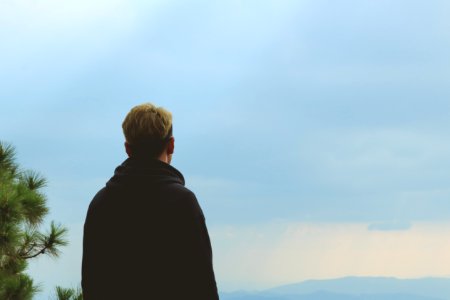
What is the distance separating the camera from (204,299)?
272cm

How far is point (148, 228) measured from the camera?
2770mm

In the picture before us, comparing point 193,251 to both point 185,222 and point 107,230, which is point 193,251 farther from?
point 107,230

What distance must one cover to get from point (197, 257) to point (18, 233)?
7666 mm

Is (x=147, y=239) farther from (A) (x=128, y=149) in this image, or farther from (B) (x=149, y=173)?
(A) (x=128, y=149)

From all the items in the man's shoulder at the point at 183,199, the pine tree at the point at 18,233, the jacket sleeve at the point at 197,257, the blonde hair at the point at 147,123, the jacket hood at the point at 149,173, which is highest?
the pine tree at the point at 18,233

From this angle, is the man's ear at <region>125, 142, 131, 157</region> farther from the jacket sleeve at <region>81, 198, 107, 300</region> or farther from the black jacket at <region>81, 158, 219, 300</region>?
the jacket sleeve at <region>81, 198, 107, 300</region>

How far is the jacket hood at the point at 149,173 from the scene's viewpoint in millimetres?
A: 2791

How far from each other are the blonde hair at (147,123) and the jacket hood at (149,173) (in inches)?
3.4

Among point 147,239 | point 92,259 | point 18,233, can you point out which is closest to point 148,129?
point 147,239

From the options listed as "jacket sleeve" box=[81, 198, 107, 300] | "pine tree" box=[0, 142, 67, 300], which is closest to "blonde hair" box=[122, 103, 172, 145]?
"jacket sleeve" box=[81, 198, 107, 300]

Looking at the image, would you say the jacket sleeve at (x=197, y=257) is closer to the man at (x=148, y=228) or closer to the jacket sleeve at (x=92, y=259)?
the man at (x=148, y=228)

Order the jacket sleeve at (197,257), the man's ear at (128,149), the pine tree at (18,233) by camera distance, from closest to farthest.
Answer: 1. the jacket sleeve at (197,257)
2. the man's ear at (128,149)
3. the pine tree at (18,233)

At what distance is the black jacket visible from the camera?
2725mm

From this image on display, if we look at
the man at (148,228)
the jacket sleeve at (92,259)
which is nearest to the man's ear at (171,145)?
the man at (148,228)
